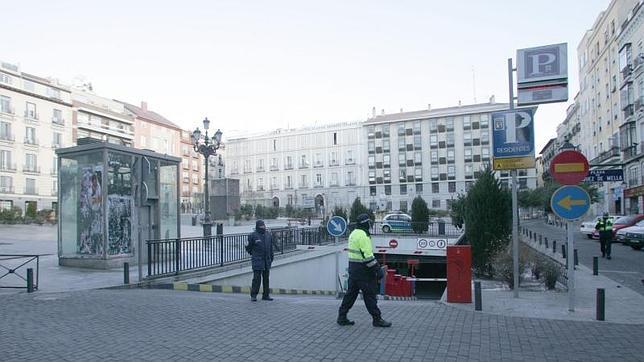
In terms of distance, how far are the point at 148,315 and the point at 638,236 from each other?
2313 centimetres

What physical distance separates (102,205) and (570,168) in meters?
12.2

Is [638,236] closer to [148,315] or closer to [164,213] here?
[164,213]

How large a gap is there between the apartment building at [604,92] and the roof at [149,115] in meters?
68.3

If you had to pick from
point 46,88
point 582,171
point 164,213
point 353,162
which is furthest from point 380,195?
point 582,171

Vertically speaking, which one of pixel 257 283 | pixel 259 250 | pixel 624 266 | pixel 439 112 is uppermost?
pixel 439 112

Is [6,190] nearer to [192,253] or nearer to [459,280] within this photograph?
[192,253]

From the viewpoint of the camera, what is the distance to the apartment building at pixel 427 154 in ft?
289

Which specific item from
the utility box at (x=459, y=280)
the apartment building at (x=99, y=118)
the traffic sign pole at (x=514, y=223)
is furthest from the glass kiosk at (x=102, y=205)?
the apartment building at (x=99, y=118)

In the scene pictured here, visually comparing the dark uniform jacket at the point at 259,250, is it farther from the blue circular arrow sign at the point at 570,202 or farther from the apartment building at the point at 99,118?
the apartment building at the point at 99,118

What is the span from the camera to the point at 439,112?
90.6 m

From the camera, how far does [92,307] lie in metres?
9.25

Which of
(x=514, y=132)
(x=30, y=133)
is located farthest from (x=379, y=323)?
(x=30, y=133)

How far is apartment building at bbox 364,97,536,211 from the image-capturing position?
88.2 meters

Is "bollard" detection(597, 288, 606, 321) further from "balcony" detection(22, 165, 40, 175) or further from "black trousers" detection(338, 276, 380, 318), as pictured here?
"balcony" detection(22, 165, 40, 175)
